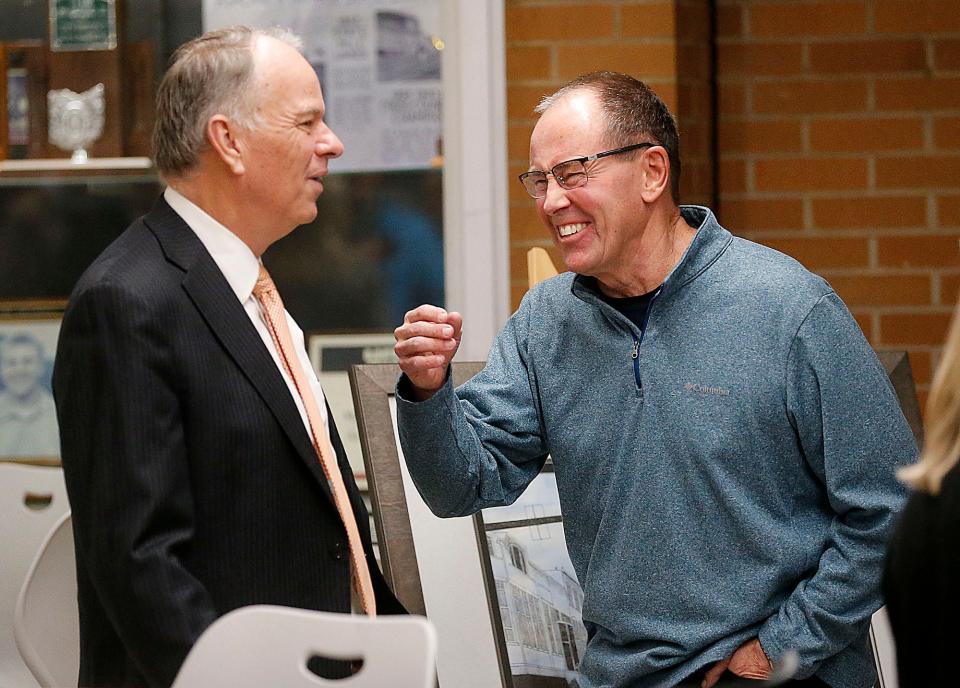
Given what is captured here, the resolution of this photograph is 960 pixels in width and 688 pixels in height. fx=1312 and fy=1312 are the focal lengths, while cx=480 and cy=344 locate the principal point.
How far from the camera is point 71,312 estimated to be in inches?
77.0

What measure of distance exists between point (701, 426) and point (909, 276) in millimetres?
1929

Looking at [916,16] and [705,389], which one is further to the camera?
[916,16]

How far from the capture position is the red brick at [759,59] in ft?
13.0

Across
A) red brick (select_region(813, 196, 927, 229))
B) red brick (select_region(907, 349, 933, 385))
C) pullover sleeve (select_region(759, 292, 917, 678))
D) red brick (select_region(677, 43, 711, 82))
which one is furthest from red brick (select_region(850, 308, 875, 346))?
pullover sleeve (select_region(759, 292, 917, 678))

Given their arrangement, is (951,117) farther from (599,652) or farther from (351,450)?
(599,652)

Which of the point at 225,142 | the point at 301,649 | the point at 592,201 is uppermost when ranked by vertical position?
the point at 225,142

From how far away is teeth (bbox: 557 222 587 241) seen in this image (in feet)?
7.84

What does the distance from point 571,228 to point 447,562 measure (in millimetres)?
810

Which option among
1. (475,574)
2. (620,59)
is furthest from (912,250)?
(475,574)

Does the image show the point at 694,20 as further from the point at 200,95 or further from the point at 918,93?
the point at 200,95

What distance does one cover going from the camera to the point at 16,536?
298 centimetres

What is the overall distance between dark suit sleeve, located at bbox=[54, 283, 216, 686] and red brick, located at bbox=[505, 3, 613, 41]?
195cm

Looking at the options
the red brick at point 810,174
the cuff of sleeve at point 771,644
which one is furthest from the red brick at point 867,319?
the cuff of sleeve at point 771,644

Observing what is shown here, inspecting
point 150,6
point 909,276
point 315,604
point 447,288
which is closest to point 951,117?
point 909,276
